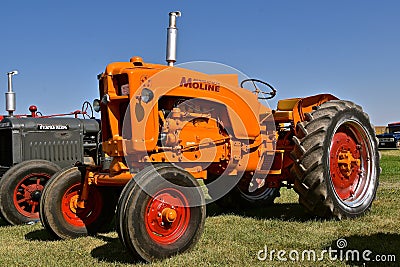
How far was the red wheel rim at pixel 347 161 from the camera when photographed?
6211 millimetres

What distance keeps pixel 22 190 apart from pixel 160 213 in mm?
3269

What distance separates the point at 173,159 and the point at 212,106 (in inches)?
36.0

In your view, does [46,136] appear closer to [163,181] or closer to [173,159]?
[173,159]

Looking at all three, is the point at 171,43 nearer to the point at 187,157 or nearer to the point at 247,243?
the point at 187,157

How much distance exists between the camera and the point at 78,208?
5406mm

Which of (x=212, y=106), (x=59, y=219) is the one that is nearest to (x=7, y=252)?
(x=59, y=219)

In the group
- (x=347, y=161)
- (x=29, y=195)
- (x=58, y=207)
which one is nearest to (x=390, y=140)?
(x=347, y=161)

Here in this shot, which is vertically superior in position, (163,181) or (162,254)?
(163,181)

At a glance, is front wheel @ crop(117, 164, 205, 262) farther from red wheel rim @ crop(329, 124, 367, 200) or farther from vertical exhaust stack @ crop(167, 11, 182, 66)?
red wheel rim @ crop(329, 124, 367, 200)

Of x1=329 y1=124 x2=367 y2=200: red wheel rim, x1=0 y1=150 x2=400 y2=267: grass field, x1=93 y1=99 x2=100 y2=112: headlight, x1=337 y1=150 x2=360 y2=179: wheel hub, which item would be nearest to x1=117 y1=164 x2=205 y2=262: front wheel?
x1=0 y1=150 x2=400 y2=267: grass field

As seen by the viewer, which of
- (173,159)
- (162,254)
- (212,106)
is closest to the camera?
(162,254)

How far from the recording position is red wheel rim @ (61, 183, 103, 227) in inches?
210

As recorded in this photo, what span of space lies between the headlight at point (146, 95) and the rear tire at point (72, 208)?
1269 millimetres

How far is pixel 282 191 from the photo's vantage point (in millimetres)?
9539
